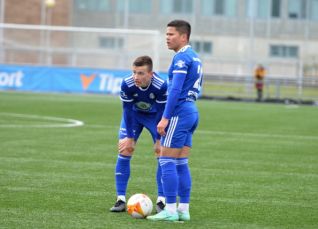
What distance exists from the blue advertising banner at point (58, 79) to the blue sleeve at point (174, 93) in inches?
1110

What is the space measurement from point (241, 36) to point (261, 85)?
47.8ft

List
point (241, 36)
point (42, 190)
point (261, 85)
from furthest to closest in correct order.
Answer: point (241, 36)
point (261, 85)
point (42, 190)

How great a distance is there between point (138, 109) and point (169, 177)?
3.87 ft

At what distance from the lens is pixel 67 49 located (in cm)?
4022

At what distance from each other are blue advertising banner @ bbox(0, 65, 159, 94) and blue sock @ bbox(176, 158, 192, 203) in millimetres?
27883

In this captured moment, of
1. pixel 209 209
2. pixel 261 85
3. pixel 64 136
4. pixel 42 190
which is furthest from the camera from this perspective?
pixel 261 85

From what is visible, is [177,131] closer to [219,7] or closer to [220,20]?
[220,20]

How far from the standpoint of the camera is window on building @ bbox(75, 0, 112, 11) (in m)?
55.6

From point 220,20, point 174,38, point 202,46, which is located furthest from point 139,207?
point 220,20

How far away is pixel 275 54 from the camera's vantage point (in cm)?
5594

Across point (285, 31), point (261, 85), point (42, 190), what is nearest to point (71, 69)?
point (261, 85)

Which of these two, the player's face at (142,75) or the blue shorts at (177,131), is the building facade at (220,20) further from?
the blue shorts at (177,131)

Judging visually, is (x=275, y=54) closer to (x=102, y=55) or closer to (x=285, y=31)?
(x=285, y=31)

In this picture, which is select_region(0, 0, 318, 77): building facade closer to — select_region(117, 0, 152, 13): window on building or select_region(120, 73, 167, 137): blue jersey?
select_region(117, 0, 152, 13): window on building
